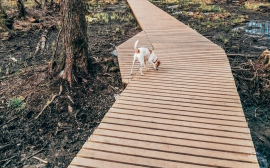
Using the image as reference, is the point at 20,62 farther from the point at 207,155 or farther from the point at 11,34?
the point at 207,155

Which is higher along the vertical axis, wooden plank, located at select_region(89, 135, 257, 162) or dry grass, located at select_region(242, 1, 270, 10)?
dry grass, located at select_region(242, 1, 270, 10)

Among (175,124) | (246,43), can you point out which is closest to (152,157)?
(175,124)

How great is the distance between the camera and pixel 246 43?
10.0 meters

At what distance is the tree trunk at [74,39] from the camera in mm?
5945

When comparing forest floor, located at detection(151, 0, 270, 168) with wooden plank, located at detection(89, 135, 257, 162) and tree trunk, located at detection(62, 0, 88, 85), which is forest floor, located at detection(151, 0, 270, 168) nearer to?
wooden plank, located at detection(89, 135, 257, 162)

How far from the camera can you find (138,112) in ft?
12.8

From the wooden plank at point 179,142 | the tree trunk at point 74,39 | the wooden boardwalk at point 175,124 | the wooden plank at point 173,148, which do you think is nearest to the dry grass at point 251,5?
the wooden boardwalk at point 175,124

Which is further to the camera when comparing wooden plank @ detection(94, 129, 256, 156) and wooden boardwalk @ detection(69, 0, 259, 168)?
wooden plank @ detection(94, 129, 256, 156)

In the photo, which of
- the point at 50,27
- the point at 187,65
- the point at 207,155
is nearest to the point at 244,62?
the point at 187,65

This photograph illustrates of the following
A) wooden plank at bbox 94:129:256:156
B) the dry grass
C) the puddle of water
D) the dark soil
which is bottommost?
the dark soil

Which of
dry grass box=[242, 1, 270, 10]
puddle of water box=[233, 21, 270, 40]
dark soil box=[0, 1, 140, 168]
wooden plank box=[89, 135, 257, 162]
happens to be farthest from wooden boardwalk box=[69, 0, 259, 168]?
dry grass box=[242, 1, 270, 10]

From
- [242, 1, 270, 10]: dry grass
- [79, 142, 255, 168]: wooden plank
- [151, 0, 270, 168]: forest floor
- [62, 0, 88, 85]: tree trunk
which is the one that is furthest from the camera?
[242, 1, 270, 10]: dry grass

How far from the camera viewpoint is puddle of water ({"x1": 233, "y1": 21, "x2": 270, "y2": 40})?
1159 centimetres

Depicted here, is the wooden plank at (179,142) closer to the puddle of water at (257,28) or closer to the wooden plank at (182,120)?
the wooden plank at (182,120)
